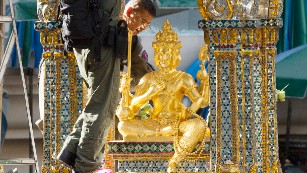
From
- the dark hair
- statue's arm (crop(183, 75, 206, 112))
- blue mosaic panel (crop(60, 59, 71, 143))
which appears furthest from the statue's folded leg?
the dark hair

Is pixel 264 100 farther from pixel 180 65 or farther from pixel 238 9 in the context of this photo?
pixel 180 65

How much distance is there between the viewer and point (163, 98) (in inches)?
456

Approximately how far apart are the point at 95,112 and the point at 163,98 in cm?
175

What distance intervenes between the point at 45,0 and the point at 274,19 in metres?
1.86

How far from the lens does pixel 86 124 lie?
390 inches

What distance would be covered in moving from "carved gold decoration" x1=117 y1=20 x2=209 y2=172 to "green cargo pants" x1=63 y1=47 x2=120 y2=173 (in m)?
Result: 1.38

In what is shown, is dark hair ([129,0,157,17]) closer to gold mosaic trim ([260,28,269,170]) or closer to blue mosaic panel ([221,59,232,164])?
blue mosaic panel ([221,59,232,164])

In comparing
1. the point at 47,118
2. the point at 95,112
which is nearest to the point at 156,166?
the point at 47,118

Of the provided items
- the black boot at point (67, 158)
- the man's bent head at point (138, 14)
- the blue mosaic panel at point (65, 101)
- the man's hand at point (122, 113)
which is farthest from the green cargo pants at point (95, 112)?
the man's hand at point (122, 113)

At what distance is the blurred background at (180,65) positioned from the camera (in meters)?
18.4

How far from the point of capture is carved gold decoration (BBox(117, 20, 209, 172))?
1139 cm

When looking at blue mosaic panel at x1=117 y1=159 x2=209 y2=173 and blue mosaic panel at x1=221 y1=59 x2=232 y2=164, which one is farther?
blue mosaic panel at x1=117 y1=159 x2=209 y2=173

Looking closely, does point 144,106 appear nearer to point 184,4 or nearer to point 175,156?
point 175,156

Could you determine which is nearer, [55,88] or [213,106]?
[213,106]
